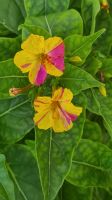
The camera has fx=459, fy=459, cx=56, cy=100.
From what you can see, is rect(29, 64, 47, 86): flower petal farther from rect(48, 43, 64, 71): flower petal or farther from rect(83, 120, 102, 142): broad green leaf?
rect(83, 120, 102, 142): broad green leaf

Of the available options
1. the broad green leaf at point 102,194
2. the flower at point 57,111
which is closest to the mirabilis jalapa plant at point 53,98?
the flower at point 57,111

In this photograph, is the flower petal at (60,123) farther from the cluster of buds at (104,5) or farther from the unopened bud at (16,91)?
the cluster of buds at (104,5)

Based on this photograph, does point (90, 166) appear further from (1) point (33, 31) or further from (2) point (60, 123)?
(1) point (33, 31)

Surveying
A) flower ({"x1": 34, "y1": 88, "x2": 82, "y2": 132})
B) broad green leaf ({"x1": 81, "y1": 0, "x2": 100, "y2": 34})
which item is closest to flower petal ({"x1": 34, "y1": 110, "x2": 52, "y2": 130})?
flower ({"x1": 34, "y1": 88, "x2": 82, "y2": 132})

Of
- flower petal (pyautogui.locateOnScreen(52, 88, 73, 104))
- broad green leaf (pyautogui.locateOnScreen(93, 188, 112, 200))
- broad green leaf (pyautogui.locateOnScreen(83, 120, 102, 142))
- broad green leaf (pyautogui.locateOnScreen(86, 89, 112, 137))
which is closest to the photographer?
flower petal (pyautogui.locateOnScreen(52, 88, 73, 104))

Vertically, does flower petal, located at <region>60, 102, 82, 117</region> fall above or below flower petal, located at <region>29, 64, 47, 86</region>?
below

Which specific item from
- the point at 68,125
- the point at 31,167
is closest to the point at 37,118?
the point at 68,125
